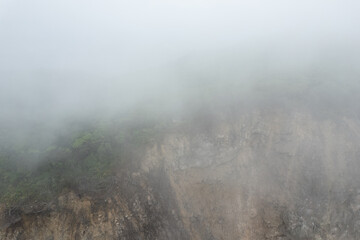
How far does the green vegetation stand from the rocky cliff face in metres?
0.82

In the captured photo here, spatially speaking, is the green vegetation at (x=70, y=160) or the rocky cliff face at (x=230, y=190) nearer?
the rocky cliff face at (x=230, y=190)

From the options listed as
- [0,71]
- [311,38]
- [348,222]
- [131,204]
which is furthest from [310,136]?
[0,71]

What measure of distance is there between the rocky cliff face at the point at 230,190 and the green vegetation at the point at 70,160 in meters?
0.82

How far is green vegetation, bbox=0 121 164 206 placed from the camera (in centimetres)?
1709

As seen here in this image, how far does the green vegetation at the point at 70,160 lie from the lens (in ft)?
56.1

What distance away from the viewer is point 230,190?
19.1 meters

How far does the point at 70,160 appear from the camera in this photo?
61.4 ft

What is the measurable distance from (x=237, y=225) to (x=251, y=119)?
853 cm

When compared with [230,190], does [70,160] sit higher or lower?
higher

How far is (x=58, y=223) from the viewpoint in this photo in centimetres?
1636

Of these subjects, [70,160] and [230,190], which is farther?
[230,190]

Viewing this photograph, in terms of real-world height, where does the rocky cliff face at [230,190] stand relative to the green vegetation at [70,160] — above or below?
below

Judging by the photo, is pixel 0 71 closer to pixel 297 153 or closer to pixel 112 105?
pixel 112 105

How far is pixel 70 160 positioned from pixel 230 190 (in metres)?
12.0
